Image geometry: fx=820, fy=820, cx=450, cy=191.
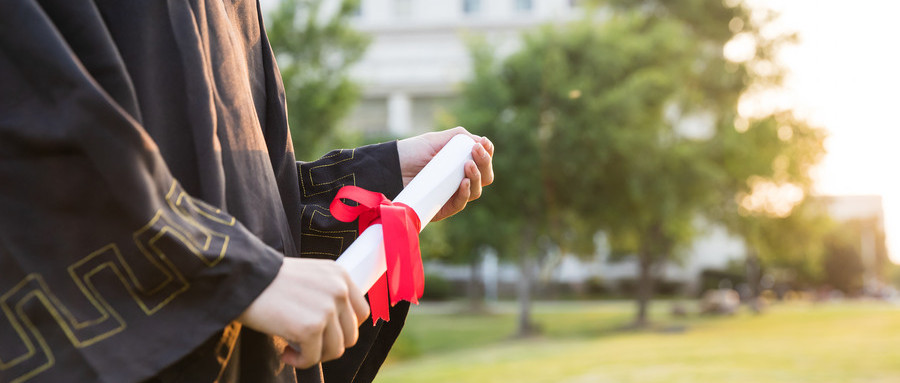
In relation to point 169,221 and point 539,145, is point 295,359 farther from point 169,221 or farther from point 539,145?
point 539,145

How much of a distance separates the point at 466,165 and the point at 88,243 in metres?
0.64

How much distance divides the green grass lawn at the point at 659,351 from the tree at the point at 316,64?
150 inches

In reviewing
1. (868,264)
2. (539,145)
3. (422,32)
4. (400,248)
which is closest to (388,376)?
(539,145)

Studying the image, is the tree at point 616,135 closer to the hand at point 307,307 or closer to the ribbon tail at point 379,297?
the ribbon tail at point 379,297

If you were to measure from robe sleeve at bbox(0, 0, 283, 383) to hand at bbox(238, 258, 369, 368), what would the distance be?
2cm

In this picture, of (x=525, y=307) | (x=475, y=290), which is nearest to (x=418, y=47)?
(x=475, y=290)

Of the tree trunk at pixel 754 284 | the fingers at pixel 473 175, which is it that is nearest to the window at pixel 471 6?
the tree trunk at pixel 754 284

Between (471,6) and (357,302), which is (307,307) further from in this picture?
(471,6)

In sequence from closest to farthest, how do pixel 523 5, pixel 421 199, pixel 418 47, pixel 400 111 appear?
1. pixel 421 199
2. pixel 400 111
3. pixel 418 47
4. pixel 523 5

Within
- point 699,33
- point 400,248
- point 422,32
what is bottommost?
point 400,248

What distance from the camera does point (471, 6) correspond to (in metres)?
37.8

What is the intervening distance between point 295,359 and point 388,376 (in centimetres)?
1131

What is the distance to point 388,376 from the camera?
→ 11969 mm

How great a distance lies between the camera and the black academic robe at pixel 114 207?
0.85 meters
